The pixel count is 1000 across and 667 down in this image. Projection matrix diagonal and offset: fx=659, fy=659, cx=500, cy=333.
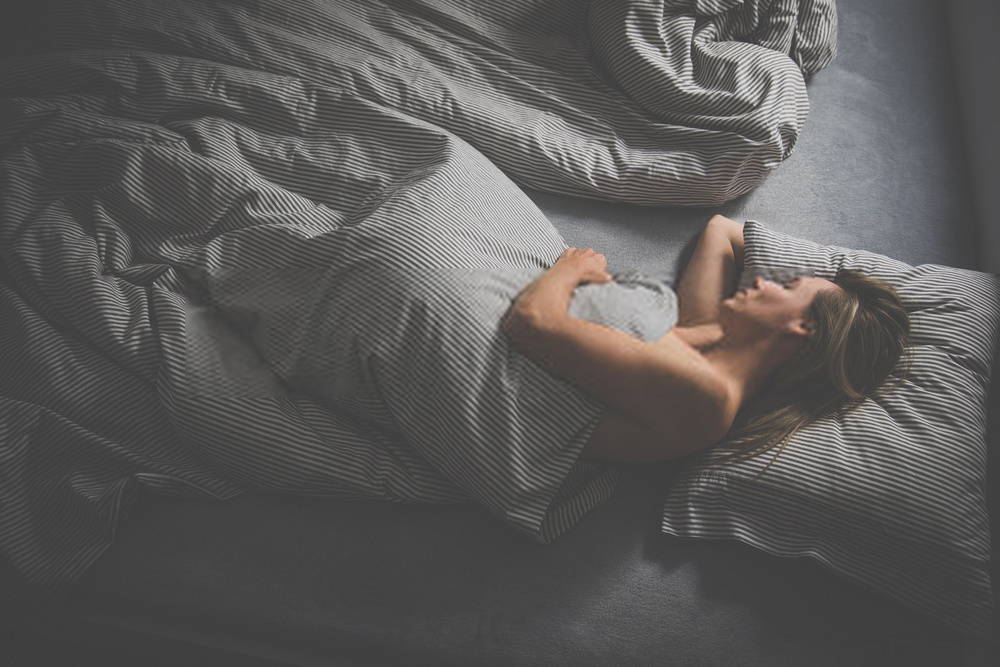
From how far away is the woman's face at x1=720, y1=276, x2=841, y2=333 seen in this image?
1.10 m

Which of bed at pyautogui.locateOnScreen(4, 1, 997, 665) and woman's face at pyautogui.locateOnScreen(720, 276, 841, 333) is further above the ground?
woman's face at pyautogui.locateOnScreen(720, 276, 841, 333)

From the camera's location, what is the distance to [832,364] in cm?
108

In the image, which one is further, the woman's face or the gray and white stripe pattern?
the gray and white stripe pattern

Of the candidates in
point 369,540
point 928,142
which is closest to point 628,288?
point 369,540

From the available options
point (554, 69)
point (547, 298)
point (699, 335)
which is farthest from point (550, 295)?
point (554, 69)

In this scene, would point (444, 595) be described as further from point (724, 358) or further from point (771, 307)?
point (771, 307)

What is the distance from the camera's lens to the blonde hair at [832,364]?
1.08 metres

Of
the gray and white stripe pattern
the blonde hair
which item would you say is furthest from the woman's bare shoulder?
the gray and white stripe pattern

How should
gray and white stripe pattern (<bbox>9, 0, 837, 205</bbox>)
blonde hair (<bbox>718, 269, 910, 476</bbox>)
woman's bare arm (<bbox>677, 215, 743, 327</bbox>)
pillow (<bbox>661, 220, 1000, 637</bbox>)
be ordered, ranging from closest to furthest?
pillow (<bbox>661, 220, 1000, 637</bbox>) → blonde hair (<bbox>718, 269, 910, 476</bbox>) → woman's bare arm (<bbox>677, 215, 743, 327</bbox>) → gray and white stripe pattern (<bbox>9, 0, 837, 205</bbox>)

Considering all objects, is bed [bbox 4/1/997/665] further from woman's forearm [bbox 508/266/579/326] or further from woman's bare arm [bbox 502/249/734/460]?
woman's forearm [bbox 508/266/579/326]

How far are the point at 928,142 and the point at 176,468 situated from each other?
180 cm

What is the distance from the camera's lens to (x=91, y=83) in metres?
1.34

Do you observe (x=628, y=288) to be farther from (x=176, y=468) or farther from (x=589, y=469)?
(x=176, y=468)

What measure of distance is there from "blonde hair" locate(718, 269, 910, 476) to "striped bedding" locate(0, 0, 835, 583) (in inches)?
9.2
